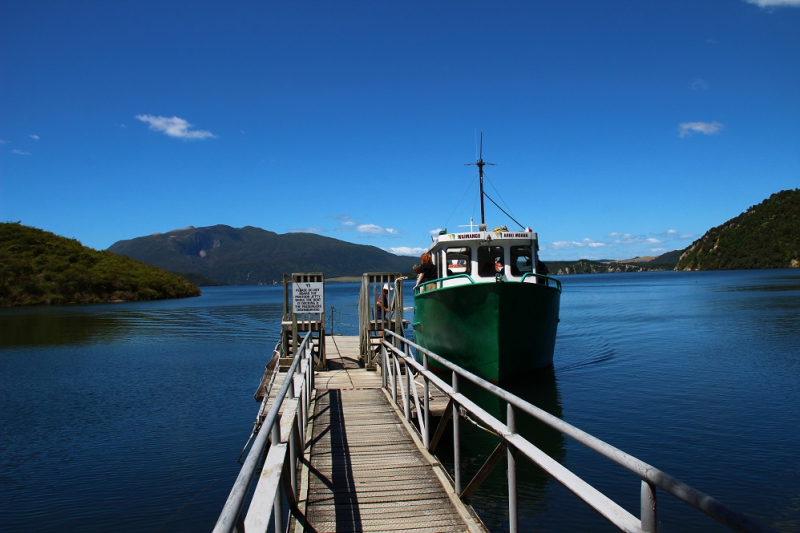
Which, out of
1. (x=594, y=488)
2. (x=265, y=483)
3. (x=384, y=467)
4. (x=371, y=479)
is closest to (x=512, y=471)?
(x=594, y=488)

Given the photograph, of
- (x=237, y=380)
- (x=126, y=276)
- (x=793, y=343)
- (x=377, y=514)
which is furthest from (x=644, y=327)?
(x=126, y=276)

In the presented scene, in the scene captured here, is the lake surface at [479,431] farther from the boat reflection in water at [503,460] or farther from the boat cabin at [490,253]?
the boat cabin at [490,253]

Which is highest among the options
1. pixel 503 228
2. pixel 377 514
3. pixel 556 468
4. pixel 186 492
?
pixel 503 228

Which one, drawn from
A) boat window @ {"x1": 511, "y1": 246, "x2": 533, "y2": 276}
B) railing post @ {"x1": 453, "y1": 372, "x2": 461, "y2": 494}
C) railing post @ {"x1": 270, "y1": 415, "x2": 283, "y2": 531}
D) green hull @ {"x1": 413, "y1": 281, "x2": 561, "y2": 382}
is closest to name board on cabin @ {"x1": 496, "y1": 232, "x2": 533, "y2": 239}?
boat window @ {"x1": 511, "y1": 246, "x2": 533, "y2": 276}

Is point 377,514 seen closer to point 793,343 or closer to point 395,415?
point 395,415

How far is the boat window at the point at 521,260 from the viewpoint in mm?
16312

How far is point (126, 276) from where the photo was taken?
8750 centimetres

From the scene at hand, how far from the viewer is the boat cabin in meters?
16.0

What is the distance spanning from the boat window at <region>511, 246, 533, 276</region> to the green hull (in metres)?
1.29

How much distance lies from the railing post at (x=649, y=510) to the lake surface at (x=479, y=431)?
4.84 metres

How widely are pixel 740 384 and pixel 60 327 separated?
3864 centimetres

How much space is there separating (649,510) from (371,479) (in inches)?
162

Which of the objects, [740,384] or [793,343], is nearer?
[740,384]

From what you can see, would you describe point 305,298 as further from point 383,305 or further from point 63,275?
point 63,275
